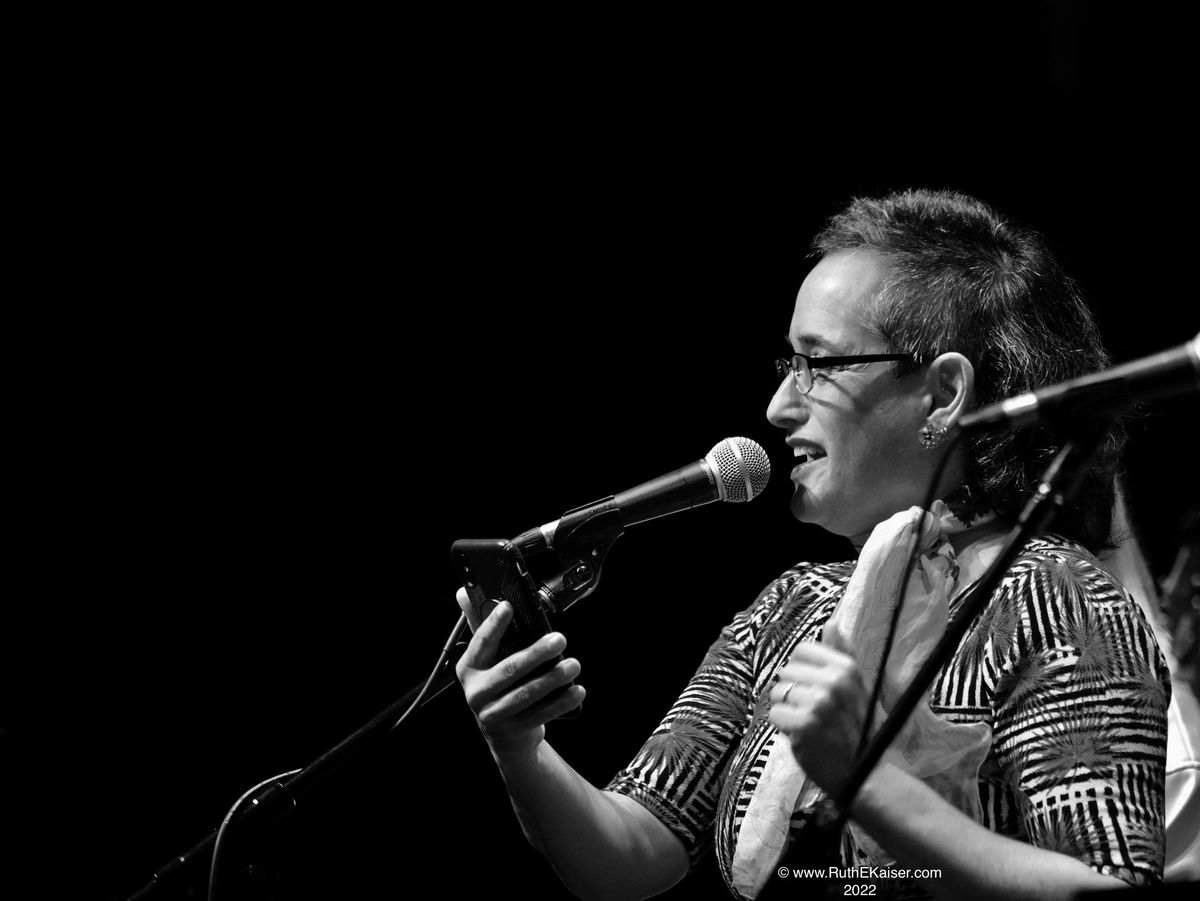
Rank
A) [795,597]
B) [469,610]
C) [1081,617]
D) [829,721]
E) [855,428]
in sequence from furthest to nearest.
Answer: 1. [795,597]
2. [855,428]
3. [469,610]
4. [1081,617]
5. [829,721]

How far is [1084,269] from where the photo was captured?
8.26 ft

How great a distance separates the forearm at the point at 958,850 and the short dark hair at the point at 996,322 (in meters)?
0.59

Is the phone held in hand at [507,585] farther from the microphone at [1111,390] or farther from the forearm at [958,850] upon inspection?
the microphone at [1111,390]

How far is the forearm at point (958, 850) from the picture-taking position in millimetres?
1345

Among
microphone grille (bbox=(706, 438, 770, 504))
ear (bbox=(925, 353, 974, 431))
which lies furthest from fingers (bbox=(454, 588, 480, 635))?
ear (bbox=(925, 353, 974, 431))

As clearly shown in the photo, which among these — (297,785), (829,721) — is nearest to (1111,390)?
(829,721)

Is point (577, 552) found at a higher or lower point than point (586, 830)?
higher

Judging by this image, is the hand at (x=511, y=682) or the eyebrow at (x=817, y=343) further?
the eyebrow at (x=817, y=343)

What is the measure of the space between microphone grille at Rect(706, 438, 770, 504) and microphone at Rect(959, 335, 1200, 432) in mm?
532

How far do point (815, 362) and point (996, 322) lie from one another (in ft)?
0.95

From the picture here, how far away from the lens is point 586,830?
182 cm

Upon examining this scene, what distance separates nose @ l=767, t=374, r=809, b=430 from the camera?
1943mm

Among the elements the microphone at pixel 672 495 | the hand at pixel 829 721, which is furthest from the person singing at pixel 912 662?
the microphone at pixel 672 495

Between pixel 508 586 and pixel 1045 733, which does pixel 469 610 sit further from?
pixel 1045 733
